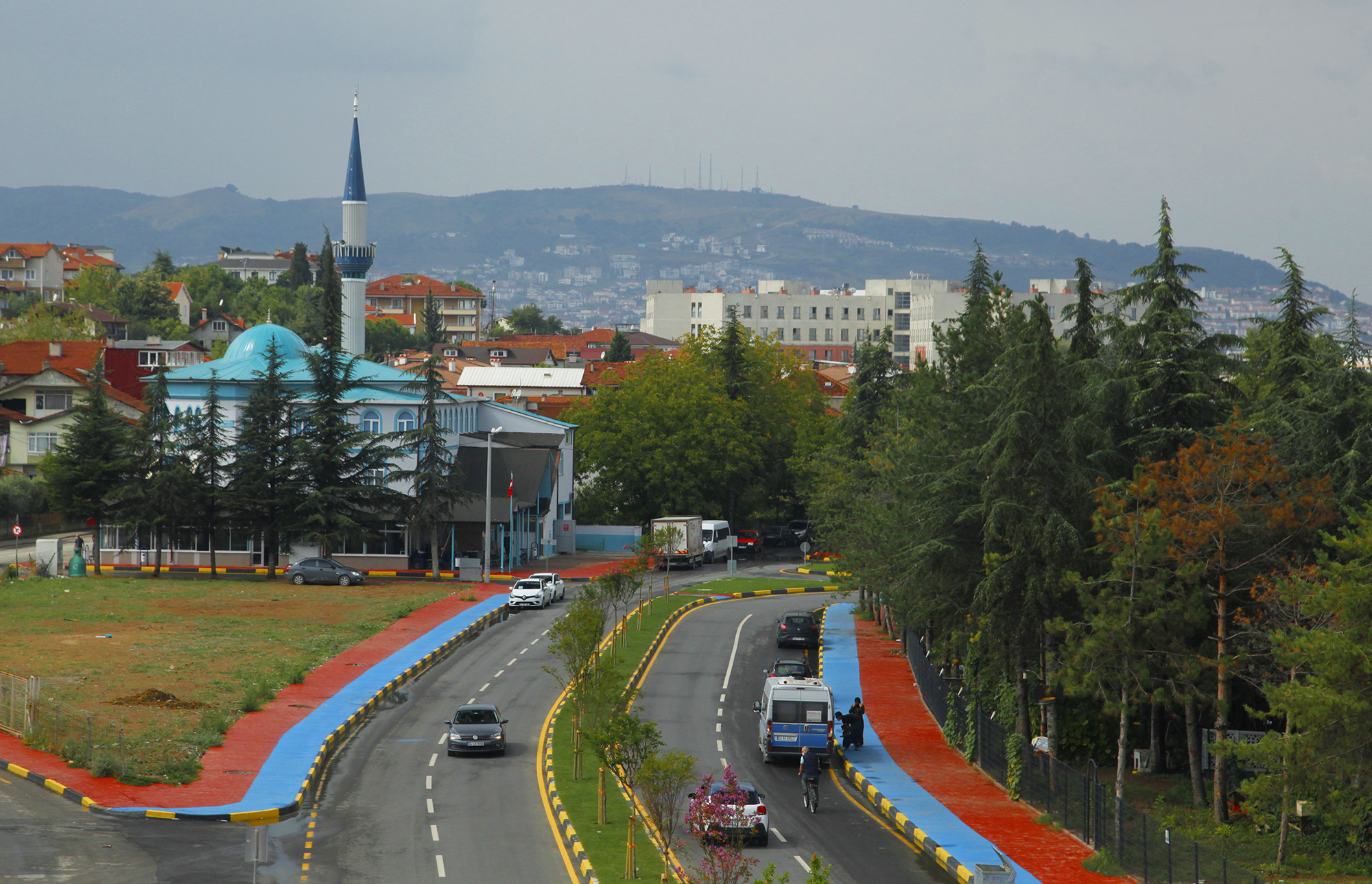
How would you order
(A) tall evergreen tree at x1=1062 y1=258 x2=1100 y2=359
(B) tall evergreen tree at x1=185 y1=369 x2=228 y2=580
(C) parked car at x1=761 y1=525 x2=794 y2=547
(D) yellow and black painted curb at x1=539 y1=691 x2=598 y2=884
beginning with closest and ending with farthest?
1. (D) yellow and black painted curb at x1=539 y1=691 x2=598 y2=884
2. (A) tall evergreen tree at x1=1062 y1=258 x2=1100 y2=359
3. (B) tall evergreen tree at x1=185 y1=369 x2=228 y2=580
4. (C) parked car at x1=761 y1=525 x2=794 y2=547

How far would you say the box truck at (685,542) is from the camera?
250 ft

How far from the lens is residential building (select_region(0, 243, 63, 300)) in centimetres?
18941

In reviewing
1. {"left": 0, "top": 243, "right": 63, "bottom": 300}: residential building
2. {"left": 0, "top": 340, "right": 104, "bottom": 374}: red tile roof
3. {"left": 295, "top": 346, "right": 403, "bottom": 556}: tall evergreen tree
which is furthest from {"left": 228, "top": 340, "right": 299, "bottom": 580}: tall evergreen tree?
{"left": 0, "top": 243, "right": 63, "bottom": 300}: residential building

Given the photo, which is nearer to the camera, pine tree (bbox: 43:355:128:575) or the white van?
pine tree (bbox: 43:355:128:575)

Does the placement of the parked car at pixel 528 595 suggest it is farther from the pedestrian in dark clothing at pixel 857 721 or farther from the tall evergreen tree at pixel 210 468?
the pedestrian in dark clothing at pixel 857 721

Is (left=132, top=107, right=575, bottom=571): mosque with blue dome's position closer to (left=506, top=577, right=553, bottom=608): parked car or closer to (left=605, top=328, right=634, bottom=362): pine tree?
(left=506, top=577, right=553, bottom=608): parked car

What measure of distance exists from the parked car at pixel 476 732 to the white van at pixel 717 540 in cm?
4574

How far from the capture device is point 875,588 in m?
46.8

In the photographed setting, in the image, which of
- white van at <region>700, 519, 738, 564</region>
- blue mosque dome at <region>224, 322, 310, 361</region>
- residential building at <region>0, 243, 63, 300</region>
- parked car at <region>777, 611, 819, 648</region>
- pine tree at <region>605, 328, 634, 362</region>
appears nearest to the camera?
parked car at <region>777, 611, 819, 648</region>

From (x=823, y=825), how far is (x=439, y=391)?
46.7 metres

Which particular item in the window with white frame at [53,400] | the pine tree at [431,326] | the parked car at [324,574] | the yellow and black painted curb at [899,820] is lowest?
the yellow and black painted curb at [899,820]

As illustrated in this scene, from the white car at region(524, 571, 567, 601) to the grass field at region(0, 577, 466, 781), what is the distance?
4.84 m

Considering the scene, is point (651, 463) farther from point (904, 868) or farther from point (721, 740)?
point (904, 868)

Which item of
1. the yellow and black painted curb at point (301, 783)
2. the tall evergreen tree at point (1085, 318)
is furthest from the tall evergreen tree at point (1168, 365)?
the yellow and black painted curb at point (301, 783)
